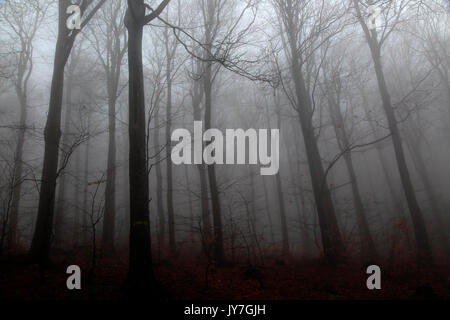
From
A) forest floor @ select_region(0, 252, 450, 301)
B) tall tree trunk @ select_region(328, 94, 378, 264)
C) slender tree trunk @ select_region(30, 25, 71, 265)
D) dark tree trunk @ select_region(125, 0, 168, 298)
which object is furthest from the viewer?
tall tree trunk @ select_region(328, 94, 378, 264)

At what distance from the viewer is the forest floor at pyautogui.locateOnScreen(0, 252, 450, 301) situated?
3.89 meters

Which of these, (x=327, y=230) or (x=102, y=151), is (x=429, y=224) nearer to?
(x=327, y=230)

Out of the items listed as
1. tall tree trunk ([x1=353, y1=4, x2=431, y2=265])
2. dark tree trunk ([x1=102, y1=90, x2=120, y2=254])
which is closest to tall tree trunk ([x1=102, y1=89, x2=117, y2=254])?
dark tree trunk ([x1=102, y1=90, x2=120, y2=254])

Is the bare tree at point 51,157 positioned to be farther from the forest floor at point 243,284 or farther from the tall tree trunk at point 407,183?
the tall tree trunk at point 407,183

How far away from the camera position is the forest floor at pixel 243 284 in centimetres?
389

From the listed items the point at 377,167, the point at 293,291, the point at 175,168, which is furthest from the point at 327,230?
the point at 377,167

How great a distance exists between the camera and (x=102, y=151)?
83.6 ft

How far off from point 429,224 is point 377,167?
44.3 feet

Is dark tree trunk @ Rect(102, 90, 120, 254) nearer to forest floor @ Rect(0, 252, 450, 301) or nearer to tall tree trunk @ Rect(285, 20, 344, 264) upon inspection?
forest floor @ Rect(0, 252, 450, 301)

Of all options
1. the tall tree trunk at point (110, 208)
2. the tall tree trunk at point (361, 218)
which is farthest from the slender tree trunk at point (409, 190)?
the tall tree trunk at point (110, 208)

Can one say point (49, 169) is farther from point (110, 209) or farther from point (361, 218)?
point (361, 218)

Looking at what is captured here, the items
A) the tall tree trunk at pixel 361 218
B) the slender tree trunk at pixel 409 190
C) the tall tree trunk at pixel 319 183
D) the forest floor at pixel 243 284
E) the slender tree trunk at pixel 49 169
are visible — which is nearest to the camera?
the forest floor at pixel 243 284

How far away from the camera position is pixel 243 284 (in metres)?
4.81
